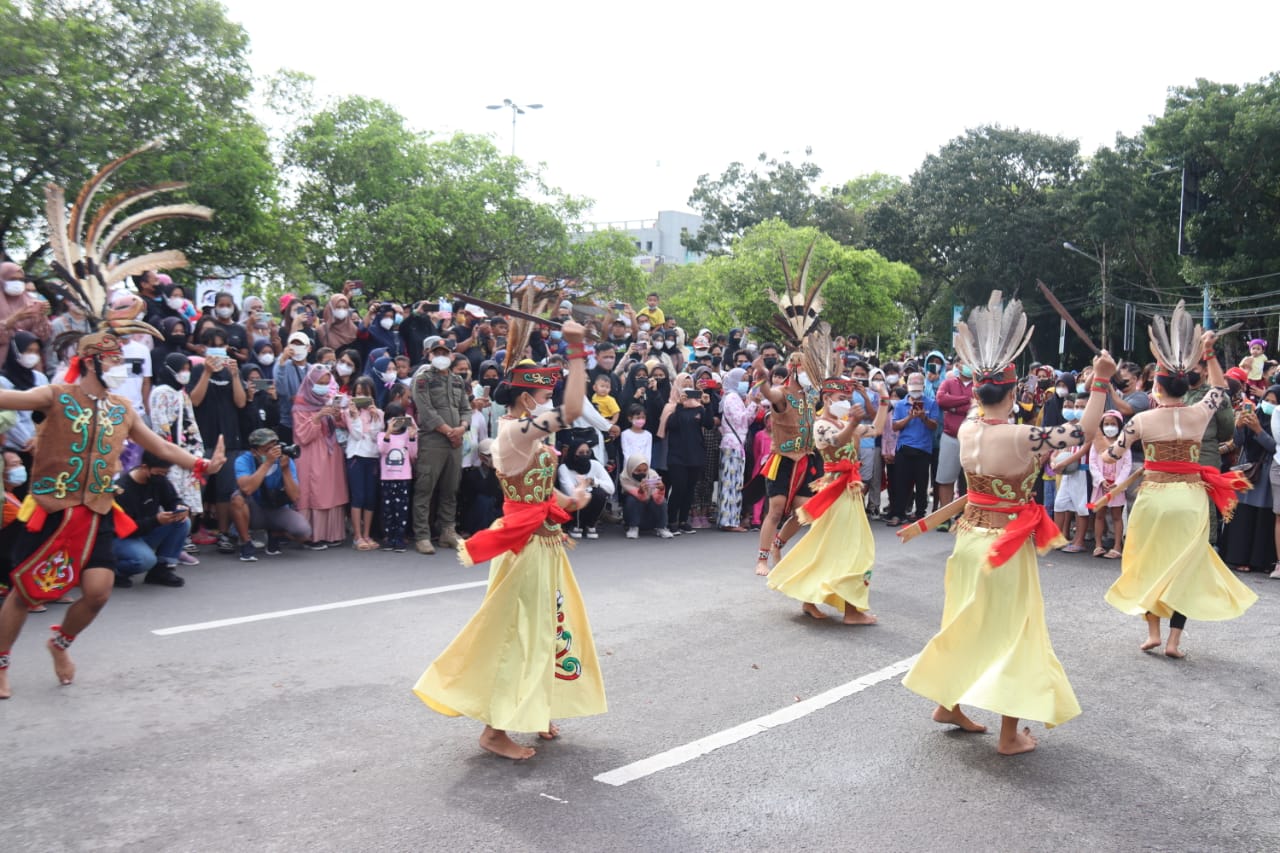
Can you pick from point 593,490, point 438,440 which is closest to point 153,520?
point 438,440

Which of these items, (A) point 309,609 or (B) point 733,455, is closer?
(A) point 309,609

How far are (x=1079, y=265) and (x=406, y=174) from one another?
30012 mm

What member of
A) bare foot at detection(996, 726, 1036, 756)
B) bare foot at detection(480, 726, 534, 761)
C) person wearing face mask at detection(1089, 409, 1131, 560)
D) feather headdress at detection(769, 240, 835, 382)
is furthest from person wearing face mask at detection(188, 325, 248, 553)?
person wearing face mask at detection(1089, 409, 1131, 560)

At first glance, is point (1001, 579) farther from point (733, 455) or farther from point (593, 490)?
point (733, 455)

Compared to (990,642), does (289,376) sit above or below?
above

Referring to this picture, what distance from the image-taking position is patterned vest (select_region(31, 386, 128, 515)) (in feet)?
18.8

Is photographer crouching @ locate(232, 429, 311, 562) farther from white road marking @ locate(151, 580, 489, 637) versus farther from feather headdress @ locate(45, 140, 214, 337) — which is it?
feather headdress @ locate(45, 140, 214, 337)

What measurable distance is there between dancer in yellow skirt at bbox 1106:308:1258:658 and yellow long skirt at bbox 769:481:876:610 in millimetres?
1802

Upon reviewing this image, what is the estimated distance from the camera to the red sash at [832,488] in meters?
7.96

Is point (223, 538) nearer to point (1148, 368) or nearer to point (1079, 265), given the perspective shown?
point (1148, 368)

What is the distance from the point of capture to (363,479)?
10492 millimetres

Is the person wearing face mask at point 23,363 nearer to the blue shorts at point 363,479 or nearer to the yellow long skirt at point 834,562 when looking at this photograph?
the blue shorts at point 363,479

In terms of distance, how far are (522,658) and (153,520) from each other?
4.98 metres

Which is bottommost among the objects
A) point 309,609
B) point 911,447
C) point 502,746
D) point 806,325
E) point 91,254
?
point 502,746
